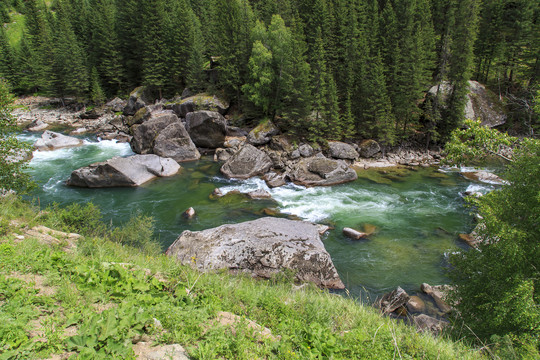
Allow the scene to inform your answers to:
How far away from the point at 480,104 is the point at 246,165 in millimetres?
29823

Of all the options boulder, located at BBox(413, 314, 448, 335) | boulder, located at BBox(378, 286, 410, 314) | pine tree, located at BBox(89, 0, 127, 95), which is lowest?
boulder, located at BBox(378, 286, 410, 314)

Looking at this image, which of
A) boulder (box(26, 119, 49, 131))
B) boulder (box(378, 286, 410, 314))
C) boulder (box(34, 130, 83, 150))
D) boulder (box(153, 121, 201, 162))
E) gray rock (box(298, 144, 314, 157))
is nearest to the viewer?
boulder (box(378, 286, 410, 314))

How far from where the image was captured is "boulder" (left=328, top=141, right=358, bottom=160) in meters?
31.6

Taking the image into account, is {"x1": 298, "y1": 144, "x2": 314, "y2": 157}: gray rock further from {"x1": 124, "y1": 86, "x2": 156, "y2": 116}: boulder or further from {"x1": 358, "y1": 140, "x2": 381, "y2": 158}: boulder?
{"x1": 124, "y1": 86, "x2": 156, "y2": 116}: boulder

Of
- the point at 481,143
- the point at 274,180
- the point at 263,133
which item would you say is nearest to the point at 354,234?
the point at 481,143

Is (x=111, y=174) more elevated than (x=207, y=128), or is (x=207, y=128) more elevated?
(x=207, y=128)

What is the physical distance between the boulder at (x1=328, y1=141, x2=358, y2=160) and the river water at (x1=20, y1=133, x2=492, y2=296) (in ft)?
10.7

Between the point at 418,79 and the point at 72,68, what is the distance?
59.0 meters

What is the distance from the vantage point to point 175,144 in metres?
31.5

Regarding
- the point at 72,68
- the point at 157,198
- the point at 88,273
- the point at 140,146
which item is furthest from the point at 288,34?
the point at 72,68

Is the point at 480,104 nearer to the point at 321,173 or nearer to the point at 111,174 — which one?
the point at 321,173

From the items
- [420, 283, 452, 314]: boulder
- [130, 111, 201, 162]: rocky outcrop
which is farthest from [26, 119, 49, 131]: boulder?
[420, 283, 452, 314]: boulder

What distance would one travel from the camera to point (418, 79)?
107ft

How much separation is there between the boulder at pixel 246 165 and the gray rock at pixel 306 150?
4.72m
